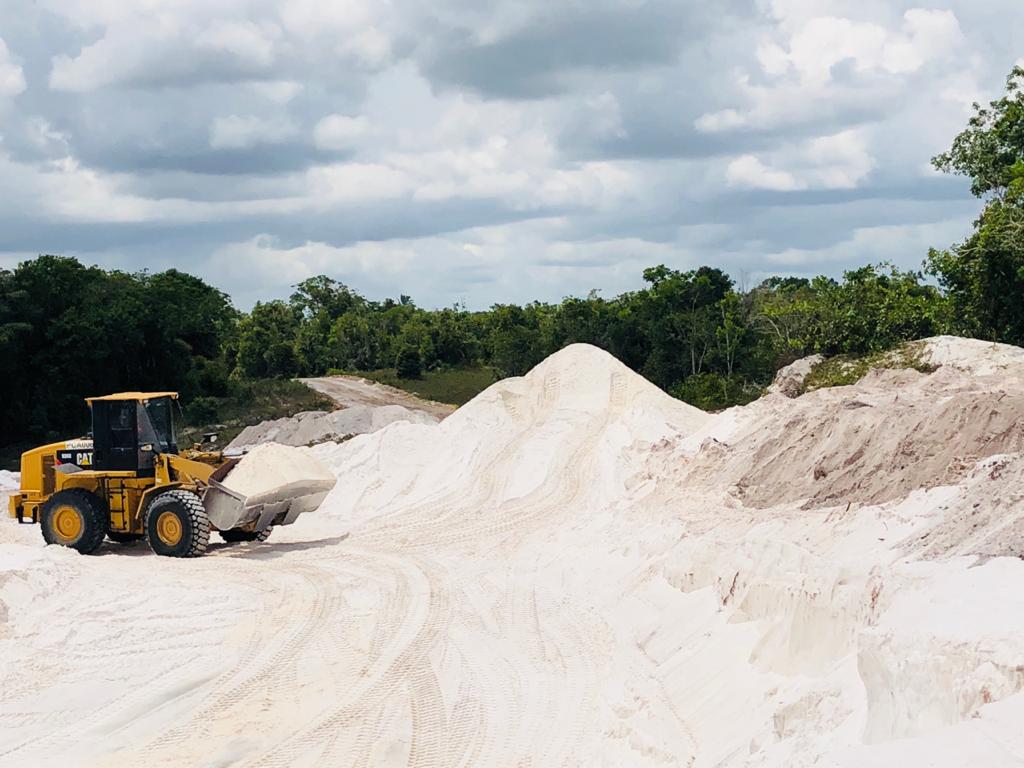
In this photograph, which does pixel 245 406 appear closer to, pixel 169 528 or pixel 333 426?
pixel 333 426

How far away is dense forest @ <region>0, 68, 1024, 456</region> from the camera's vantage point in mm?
27953

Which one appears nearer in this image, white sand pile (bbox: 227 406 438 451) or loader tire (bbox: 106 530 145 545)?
loader tire (bbox: 106 530 145 545)

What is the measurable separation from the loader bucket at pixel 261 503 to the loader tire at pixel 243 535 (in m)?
0.29

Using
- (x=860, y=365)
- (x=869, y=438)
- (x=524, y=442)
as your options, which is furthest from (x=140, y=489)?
(x=860, y=365)

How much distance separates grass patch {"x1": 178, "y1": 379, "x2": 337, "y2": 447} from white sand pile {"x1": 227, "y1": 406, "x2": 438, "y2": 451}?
4143 millimetres

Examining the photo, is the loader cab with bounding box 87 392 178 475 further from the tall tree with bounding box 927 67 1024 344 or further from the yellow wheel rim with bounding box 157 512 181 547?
the tall tree with bounding box 927 67 1024 344

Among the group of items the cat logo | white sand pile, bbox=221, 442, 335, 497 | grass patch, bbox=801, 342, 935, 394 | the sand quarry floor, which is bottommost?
the sand quarry floor

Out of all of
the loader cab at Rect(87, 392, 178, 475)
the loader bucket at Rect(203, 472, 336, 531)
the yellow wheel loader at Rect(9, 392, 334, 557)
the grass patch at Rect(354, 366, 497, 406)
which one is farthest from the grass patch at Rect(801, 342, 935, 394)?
the grass patch at Rect(354, 366, 497, 406)

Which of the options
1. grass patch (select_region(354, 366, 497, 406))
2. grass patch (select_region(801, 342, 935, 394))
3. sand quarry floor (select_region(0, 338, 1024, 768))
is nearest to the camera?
sand quarry floor (select_region(0, 338, 1024, 768))

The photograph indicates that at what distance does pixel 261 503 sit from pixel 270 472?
1.67ft

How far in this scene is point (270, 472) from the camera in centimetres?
1734

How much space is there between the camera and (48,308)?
43.4 meters

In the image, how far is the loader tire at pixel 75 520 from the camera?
17.4 m

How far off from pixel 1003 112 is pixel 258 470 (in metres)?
26.0
